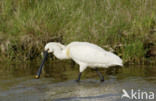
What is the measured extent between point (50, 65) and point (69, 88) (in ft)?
7.80

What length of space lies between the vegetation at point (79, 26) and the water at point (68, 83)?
16.8 inches

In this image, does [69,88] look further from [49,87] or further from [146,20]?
[146,20]

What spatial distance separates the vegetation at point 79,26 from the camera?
32.8 feet

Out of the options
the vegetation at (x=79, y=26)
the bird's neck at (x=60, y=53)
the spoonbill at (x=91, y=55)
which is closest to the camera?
the spoonbill at (x=91, y=55)

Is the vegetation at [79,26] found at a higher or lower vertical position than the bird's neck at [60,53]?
higher

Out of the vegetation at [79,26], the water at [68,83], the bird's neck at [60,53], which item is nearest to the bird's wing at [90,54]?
the bird's neck at [60,53]

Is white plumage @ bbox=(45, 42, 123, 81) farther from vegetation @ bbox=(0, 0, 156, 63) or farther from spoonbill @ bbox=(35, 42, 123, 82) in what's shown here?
vegetation @ bbox=(0, 0, 156, 63)

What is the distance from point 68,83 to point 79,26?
1.94 m

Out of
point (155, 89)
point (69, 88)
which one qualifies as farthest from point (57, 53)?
point (155, 89)

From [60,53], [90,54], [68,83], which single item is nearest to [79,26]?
[60,53]

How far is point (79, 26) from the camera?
33.1ft

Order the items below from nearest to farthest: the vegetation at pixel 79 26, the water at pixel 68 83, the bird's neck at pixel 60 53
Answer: the water at pixel 68 83
the bird's neck at pixel 60 53
the vegetation at pixel 79 26

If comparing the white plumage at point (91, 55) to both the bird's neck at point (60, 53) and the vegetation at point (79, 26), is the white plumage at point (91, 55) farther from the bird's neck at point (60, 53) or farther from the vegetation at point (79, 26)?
the vegetation at point (79, 26)

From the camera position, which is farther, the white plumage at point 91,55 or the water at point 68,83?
the white plumage at point 91,55
